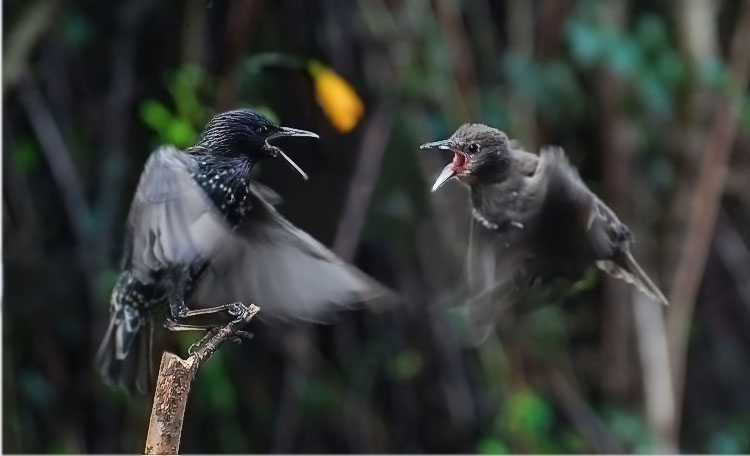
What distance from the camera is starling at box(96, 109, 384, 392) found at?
3.32 ft

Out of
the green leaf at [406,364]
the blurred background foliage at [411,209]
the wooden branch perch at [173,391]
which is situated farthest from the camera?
the green leaf at [406,364]

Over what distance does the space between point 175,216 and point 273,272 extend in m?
0.15

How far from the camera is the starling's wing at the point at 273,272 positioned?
107 centimetres

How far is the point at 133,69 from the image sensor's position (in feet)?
5.33

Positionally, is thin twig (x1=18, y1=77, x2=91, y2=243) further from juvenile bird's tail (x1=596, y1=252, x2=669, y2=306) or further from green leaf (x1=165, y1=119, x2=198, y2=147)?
juvenile bird's tail (x1=596, y1=252, x2=669, y2=306)

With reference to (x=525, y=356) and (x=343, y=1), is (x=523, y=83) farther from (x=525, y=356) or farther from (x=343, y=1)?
(x=525, y=356)

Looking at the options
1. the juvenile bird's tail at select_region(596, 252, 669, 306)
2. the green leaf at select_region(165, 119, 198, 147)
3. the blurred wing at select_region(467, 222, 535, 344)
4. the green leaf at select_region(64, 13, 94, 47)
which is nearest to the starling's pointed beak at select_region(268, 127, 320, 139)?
the green leaf at select_region(165, 119, 198, 147)

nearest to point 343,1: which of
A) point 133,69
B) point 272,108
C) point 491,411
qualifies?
point 133,69

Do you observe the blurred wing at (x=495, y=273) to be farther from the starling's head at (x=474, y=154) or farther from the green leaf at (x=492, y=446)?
the green leaf at (x=492, y=446)

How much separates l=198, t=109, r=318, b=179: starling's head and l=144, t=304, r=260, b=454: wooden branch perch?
0.16 metres

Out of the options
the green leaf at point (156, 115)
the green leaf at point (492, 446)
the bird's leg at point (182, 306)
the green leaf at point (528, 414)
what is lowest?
the green leaf at point (492, 446)

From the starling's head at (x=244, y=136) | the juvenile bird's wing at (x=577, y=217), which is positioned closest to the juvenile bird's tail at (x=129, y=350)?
the starling's head at (x=244, y=136)

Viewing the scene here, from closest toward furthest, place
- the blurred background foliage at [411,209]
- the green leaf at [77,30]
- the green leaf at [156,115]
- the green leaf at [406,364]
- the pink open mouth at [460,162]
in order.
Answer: the pink open mouth at [460,162], the green leaf at [156,115], the blurred background foliage at [411,209], the green leaf at [77,30], the green leaf at [406,364]

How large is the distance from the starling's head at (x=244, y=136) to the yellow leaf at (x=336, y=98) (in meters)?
0.29
